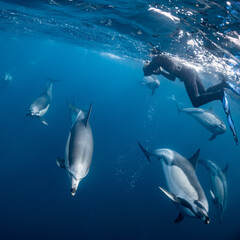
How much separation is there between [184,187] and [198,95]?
15.6 ft

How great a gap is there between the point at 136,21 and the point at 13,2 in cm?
885

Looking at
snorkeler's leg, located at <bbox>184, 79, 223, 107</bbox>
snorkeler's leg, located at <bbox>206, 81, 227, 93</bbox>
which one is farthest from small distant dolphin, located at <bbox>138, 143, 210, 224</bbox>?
snorkeler's leg, located at <bbox>206, 81, 227, 93</bbox>

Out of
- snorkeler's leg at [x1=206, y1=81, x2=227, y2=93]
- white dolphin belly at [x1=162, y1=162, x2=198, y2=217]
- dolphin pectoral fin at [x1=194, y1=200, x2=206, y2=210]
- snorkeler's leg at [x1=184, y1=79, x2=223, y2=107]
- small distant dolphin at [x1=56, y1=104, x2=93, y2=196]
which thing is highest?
snorkeler's leg at [x1=206, y1=81, x2=227, y2=93]

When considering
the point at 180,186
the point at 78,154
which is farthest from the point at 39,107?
the point at 180,186

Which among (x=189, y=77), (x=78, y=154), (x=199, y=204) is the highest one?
(x=189, y=77)

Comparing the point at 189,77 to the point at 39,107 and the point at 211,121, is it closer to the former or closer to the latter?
the point at 211,121

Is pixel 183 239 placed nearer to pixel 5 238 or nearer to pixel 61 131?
pixel 5 238

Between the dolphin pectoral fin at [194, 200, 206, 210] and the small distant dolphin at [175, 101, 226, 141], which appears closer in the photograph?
the dolphin pectoral fin at [194, 200, 206, 210]

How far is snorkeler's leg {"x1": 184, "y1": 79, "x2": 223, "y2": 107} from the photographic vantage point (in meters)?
7.00

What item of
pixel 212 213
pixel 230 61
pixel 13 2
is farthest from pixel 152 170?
pixel 13 2

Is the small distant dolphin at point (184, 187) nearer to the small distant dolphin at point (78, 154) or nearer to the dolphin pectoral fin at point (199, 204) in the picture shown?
the dolphin pectoral fin at point (199, 204)

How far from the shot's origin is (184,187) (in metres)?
4.12

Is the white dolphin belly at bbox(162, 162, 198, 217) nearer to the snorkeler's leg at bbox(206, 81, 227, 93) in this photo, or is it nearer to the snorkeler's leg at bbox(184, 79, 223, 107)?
the snorkeler's leg at bbox(184, 79, 223, 107)

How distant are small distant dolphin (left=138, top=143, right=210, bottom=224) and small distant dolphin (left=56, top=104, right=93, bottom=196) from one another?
1.59 meters
